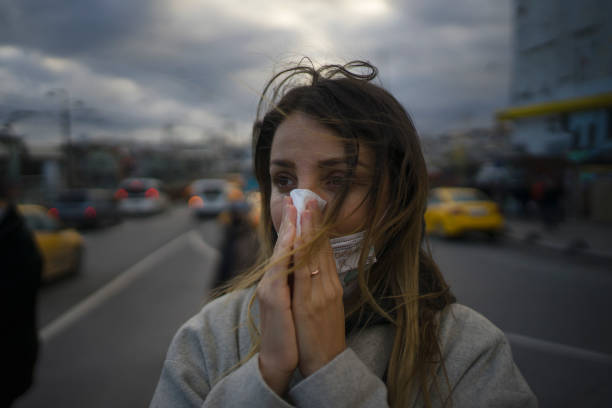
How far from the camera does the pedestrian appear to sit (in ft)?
3.43

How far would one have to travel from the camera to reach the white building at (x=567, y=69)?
6.75 ft

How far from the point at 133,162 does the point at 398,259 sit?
60.0m

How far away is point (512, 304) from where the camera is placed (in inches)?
132

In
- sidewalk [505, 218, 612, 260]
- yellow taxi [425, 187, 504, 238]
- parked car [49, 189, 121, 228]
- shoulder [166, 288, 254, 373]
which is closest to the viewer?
shoulder [166, 288, 254, 373]

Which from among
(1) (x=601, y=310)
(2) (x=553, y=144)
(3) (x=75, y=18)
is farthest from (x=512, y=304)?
(3) (x=75, y=18)

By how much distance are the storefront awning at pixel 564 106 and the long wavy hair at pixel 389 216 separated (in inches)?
54.5

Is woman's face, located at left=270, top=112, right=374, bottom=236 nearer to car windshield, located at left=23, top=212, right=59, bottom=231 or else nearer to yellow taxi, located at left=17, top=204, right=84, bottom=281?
yellow taxi, located at left=17, top=204, right=84, bottom=281

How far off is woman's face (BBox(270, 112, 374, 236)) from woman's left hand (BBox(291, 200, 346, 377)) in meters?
0.14

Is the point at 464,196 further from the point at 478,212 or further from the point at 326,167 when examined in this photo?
the point at 326,167

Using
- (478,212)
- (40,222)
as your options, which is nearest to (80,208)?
(40,222)

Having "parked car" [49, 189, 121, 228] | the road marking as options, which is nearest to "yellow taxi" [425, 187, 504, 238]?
the road marking

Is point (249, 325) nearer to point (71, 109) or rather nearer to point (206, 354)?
point (206, 354)

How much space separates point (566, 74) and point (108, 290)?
7559 millimetres

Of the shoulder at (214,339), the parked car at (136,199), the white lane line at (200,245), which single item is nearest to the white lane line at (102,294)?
the white lane line at (200,245)
